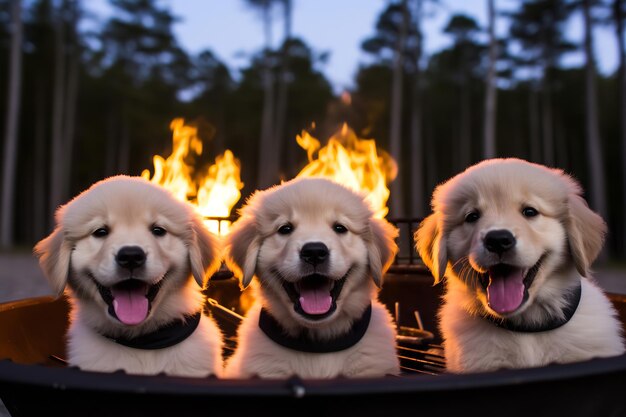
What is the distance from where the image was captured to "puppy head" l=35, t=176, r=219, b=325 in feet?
9.32

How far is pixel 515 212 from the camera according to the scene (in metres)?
2.82

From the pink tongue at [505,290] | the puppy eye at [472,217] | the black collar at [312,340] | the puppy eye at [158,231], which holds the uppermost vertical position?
the puppy eye at [472,217]

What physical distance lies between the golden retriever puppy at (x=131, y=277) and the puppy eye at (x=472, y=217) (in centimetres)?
152

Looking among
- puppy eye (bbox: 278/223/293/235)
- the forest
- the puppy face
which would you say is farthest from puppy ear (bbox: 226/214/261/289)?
the forest

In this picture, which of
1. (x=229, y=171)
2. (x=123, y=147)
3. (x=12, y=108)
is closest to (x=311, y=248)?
(x=229, y=171)

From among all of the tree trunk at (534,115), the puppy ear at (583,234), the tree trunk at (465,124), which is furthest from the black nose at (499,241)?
the tree trunk at (465,124)

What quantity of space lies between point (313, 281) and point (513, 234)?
112 centimetres

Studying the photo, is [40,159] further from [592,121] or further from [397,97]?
[592,121]

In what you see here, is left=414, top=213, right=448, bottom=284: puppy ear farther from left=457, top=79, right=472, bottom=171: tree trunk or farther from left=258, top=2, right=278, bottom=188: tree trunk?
left=457, top=79, right=472, bottom=171: tree trunk

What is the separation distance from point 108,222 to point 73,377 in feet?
4.33

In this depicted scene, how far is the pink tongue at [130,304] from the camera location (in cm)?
284

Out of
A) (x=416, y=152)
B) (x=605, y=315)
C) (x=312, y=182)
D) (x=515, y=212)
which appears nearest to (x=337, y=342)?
(x=312, y=182)

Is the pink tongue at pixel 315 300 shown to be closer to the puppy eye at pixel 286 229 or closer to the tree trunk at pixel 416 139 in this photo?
the puppy eye at pixel 286 229

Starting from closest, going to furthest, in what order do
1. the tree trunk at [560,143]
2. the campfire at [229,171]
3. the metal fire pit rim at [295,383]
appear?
the metal fire pit rim at [295,383] → the campfire at [229,171] → the tree trunk at [560,143]
